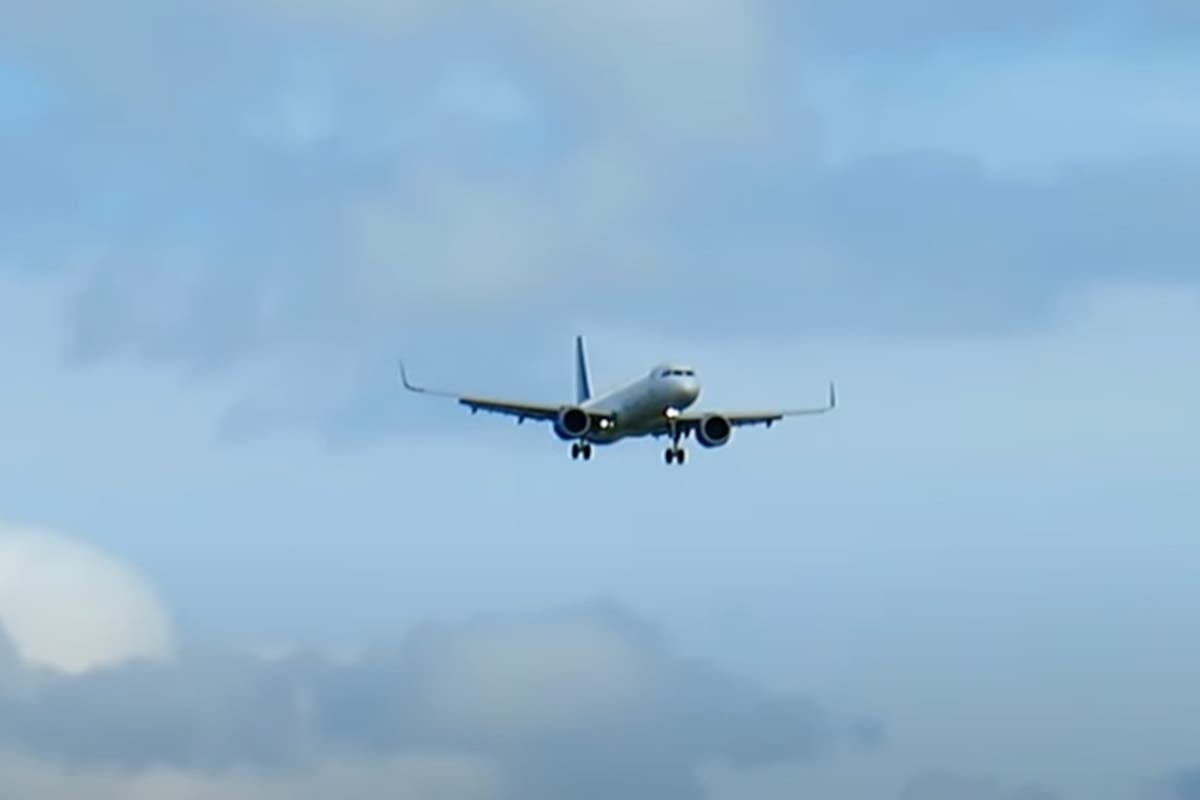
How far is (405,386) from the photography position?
7805 inches

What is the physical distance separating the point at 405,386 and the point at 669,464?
40.7 feet

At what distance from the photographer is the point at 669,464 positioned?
655 feet
